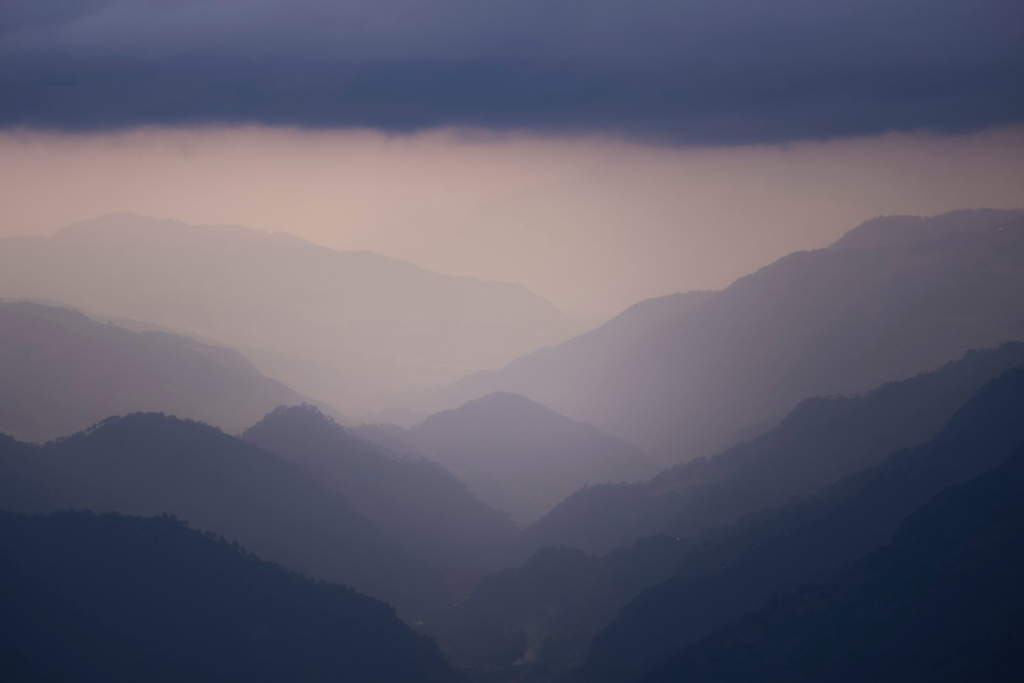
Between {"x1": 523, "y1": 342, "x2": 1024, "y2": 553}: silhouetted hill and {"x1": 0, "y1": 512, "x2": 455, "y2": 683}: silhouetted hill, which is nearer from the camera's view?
{"x1": 0, "y1": 512, "x2": 455, "y2": 683}: silhouetted hill

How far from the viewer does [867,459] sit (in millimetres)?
136750

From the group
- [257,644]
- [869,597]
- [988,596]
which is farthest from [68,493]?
[988,596]

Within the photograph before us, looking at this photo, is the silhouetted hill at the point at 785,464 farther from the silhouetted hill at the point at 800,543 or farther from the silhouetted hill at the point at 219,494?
the silhouetted hill at the point at 219,494

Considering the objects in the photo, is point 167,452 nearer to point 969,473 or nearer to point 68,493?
point 68,493

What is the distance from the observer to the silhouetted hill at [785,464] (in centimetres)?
13925

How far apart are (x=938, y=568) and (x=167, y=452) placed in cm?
10337

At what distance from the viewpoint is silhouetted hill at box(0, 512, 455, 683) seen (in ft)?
277

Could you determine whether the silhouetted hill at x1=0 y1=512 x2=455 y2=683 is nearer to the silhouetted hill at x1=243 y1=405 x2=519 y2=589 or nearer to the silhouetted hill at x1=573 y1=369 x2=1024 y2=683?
the silhouetted hill at x1=573 y1=369 x2=1024 y2=683

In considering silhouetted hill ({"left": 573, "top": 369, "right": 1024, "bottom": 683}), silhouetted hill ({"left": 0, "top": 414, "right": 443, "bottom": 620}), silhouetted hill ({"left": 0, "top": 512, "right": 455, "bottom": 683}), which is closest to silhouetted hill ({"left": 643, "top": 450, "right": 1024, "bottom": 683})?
silhouetted hill ({"left": 573, "top": 369, "right": 1024, "bottom": 683})

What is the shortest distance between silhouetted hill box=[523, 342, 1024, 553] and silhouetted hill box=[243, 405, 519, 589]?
9.98 meters

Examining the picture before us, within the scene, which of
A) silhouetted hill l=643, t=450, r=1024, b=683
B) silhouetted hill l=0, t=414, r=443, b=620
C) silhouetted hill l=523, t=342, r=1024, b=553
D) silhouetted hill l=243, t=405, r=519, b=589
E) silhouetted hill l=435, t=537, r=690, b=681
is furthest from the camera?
silhouetted hill l=243, t=405, r=519, b=589

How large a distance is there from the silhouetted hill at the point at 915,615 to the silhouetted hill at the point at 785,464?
139 feet

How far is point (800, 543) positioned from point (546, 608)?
126ft

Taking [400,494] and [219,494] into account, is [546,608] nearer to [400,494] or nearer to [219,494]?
[400,494]
